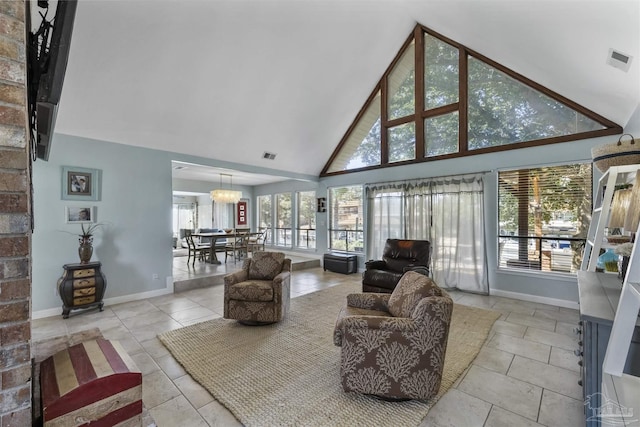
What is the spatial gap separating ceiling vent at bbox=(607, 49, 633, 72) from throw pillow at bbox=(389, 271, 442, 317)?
259 centimetres

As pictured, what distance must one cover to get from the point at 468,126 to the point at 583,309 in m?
4.16

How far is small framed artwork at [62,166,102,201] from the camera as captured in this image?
388 centimetres

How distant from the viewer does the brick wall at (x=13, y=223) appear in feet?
2.71

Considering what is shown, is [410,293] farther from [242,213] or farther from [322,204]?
[242,213]

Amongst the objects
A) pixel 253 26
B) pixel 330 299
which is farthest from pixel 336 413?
pixel 253 26

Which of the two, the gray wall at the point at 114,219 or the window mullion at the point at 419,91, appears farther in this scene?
the window mullion at the point at 419,91

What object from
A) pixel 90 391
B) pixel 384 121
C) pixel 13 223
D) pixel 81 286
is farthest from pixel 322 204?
pixel 13 223

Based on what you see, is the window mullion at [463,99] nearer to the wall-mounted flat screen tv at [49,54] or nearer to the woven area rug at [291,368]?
the woven area rug at [291,368]

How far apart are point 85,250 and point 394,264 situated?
14.7 ft

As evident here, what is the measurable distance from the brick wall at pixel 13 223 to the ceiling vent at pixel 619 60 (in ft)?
12.9

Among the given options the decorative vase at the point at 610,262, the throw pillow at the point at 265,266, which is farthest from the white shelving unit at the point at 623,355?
the throw pillow at the point at 265,266

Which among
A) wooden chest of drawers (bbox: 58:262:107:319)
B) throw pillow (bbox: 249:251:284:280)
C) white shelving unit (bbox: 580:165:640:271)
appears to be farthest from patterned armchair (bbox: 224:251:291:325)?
white shelving unit (bbox: 580:165:640:271)

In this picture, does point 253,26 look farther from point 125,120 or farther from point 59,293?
point 59,293

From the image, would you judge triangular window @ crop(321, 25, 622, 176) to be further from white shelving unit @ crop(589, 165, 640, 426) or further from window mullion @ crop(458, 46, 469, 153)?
white shelving unit @ crop(589, 165, 640, 426)
